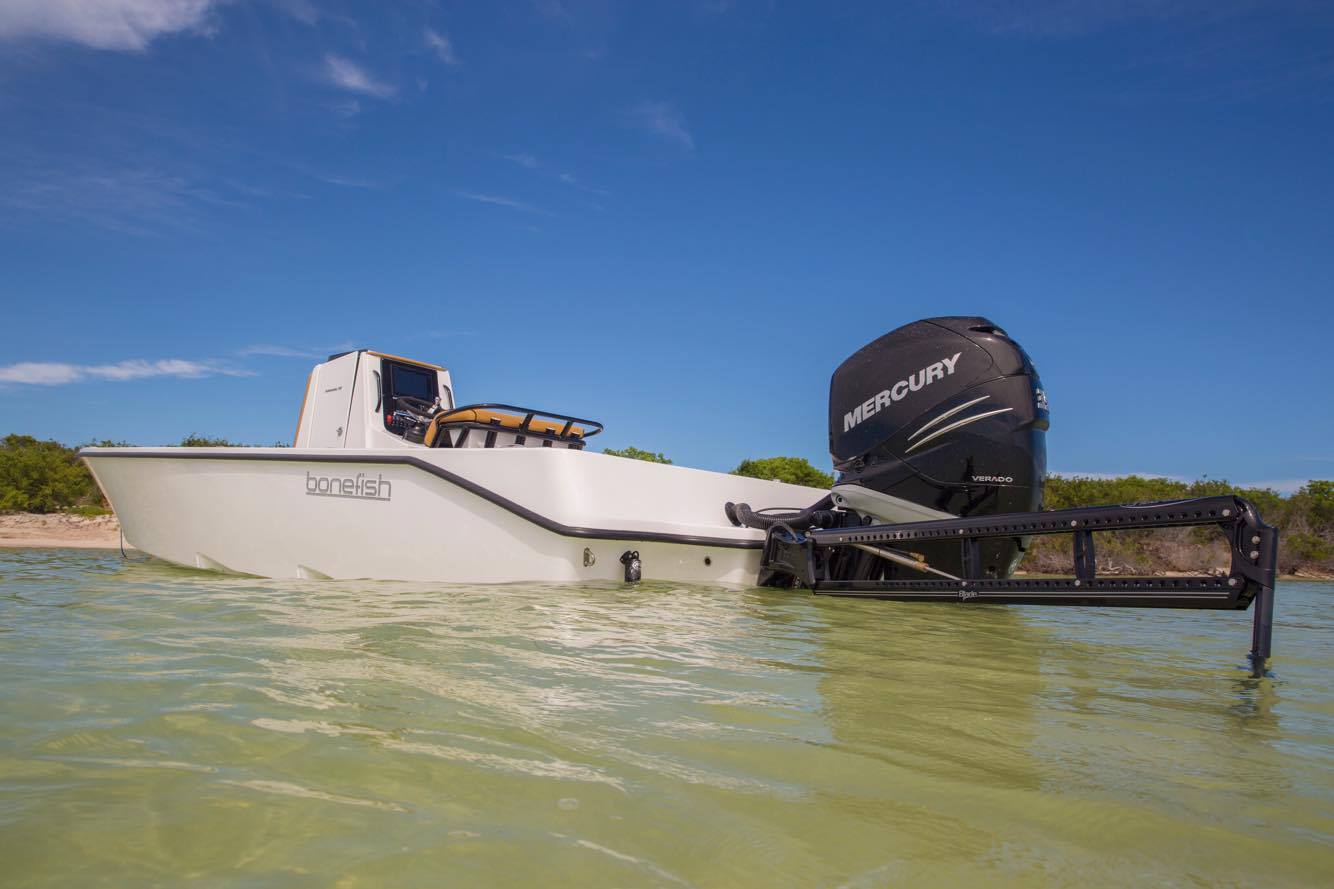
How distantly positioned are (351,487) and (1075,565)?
173 inches

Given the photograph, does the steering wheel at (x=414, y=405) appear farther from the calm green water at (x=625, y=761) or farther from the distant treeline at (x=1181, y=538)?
the distant treeline at (x=1181, y=538)

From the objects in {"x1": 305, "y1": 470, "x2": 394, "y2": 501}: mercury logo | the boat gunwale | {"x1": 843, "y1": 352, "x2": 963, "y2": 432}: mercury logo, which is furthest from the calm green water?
{"x1": 305, "y1": 470, "x2": 394, "y2": 501}: mercury logo

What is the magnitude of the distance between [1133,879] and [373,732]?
137 centimetres

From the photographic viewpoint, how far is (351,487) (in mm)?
5316

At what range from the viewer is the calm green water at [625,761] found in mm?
1094

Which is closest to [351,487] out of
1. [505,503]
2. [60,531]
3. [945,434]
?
[505,503]

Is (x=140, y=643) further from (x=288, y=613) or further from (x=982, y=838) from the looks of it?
(x=982, y=838)

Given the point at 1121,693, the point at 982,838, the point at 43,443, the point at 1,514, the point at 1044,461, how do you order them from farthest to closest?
the point at 43,443 < the point at 1,514 < the point at 1044,461 < the point at 1121,693 < the point at 982,838

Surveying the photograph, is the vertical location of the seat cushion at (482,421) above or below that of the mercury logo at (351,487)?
above

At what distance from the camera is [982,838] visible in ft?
3.95

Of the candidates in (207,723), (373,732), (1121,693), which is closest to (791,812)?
(373,732)

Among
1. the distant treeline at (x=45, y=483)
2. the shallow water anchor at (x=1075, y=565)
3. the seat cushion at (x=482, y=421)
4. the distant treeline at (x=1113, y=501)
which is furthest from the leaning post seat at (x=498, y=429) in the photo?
the distant treeline at (x=45, y=483)

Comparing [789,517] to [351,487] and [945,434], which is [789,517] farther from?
[351,487]

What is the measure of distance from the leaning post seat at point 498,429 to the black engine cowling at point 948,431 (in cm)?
241
